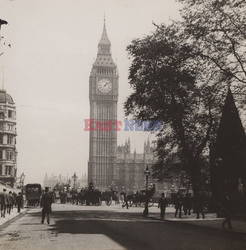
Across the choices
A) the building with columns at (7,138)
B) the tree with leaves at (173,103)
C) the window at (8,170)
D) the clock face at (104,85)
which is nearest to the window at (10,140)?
the building with columns at (7,138)

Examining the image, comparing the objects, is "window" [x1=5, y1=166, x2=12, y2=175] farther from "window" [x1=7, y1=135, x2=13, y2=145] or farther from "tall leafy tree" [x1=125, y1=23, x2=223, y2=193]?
"tall leafy tree" [x1=125, y1=23, x2=223, y2=193]

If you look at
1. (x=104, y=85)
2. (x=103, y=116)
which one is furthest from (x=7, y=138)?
(x=104, y=85)

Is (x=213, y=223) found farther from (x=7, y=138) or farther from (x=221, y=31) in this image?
(x=7, y=138)

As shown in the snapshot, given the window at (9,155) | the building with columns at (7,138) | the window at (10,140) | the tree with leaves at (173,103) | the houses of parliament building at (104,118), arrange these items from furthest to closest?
the houses of parliament building at (104,118) < the window at (10,140) < the window at (9,155) < the building with columns at (7,138) < the tree with leaves at (173,103)

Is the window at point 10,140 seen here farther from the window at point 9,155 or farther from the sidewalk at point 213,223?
the sidewalk at point 213,223

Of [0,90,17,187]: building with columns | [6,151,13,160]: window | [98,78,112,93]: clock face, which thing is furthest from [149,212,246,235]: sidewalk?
[98,78,112,93]: clock face

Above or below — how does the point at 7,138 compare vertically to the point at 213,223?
above

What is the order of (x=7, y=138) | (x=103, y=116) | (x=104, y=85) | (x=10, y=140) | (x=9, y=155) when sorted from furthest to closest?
(x=104, y=85)
(x=103, y=116)
(x=10, y=140)
(x=7, y=138)
(x=9, y=155)

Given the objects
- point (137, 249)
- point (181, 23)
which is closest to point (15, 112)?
point (181, 23)
